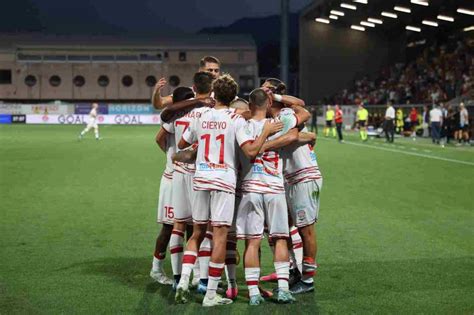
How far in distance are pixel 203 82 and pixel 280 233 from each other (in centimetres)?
168

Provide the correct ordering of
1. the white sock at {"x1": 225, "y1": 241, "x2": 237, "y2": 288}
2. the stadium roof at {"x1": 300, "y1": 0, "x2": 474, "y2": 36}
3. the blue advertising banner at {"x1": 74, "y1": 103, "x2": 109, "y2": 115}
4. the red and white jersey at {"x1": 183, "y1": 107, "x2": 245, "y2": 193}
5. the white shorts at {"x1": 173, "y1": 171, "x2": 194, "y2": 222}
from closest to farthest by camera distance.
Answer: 1. the red and white jersey at {"x1": 183, "y1": 107, "x2": 245, "y2": 193}
2. the white sock at {"x1": 225, "y1": 241, "x2": 237, "y2": 288}
3. the white shorts at {"x1": 173, "y1": 171, "x2": 194, "y2": 222}
4. the stadium roof at {"x1": 300, "y1": 0, "x2": 474, "y2": 36}
5. the blue advertising banner at {"x1": 74, "y1": 103, "x2": 109, "y2": 115}

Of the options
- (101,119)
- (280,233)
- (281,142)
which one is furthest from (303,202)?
(101,119)

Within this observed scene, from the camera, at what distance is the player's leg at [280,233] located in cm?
685

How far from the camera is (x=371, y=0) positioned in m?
48.0

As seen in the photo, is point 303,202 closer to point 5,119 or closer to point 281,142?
point 281,142

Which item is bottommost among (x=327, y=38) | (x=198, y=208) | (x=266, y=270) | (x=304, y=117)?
(x=266, y=270)

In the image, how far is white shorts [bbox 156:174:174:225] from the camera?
298 inches

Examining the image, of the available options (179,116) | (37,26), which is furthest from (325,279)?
(37,26)

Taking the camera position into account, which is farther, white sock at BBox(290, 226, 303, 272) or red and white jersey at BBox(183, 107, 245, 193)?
white sock at BBox(290, 226, 303, 272)

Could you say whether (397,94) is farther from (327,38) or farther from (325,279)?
(325,279)

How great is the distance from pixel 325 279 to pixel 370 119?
40299 millimetres

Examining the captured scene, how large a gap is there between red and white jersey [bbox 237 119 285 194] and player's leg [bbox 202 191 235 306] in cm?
24

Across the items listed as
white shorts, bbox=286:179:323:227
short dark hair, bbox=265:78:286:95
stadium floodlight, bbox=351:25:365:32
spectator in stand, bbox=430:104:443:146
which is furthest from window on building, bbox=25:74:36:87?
white shorts, bbox=286:179:323:227

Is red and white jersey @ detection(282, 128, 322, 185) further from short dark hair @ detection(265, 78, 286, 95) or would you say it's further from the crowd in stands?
the crowd in stands
